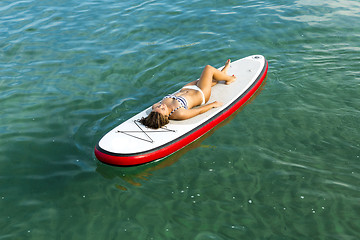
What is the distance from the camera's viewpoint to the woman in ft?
25.3

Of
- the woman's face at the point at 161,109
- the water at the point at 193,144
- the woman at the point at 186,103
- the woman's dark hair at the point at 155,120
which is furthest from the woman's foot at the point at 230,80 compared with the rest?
the woman's dark hair at the point at 155,120

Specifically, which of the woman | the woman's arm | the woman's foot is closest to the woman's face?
the woman

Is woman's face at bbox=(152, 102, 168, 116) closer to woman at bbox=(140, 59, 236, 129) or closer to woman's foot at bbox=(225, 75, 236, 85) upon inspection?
woman at bbox=(140, 59, 236, 129)

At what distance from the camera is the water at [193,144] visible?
614cm

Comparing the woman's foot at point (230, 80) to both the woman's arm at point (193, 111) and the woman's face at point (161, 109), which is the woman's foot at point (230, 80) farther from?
the woman's face at point (161, 109)

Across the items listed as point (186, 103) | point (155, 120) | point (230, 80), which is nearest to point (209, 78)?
point (230, 80)

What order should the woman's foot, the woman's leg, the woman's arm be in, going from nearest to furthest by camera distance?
the woman's arm → the woman's leg → the woman's foot

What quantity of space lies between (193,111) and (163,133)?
932 millimetres

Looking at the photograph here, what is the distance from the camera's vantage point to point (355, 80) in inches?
364

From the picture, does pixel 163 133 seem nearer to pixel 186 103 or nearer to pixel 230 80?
pixel 186 103

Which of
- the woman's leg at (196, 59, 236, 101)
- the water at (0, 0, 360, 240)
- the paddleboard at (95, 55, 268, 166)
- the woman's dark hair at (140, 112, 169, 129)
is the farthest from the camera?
the woman's leg at (196, 59, 236, 101)

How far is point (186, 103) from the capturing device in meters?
8.20

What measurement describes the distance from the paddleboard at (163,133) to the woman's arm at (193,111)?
0.26ft

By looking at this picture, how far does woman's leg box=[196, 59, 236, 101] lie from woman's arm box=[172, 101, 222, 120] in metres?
0.34
